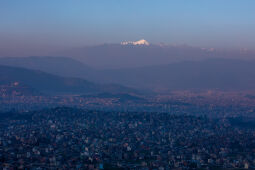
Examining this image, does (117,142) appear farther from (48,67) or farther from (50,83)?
(48,67)

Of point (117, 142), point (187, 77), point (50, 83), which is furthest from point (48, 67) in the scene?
point (117, 142)

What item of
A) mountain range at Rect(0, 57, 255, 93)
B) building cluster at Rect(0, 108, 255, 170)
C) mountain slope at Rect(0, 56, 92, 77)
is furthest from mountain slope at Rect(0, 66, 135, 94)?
building cluster at Rect(0, 108, 255, 170)

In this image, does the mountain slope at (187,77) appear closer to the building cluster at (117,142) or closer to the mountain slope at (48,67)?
the mountain slope at (48,67)

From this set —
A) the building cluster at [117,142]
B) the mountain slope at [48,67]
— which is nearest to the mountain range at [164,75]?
the mountain slope at [48,67]

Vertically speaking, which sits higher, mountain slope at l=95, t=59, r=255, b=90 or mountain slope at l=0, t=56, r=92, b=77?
mountain slope at l=0, t=56, r=92, b=77

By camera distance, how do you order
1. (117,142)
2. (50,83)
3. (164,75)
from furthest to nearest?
(164,75) → (50,83) → (117,142)

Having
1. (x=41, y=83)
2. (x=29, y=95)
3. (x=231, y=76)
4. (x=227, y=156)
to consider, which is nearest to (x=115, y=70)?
(x=231, y=76)

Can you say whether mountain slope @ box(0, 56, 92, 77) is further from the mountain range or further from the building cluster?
the building cluster

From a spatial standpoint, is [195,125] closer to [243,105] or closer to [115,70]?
[243,105]
